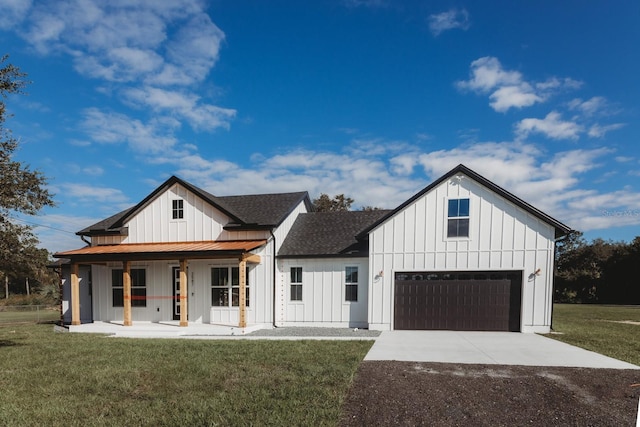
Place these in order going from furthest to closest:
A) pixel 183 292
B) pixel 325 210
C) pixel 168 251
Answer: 1. pixel 325 210
2. pixel 168 251
3. pixel 183 292

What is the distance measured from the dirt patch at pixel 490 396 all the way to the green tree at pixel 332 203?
2709 cm

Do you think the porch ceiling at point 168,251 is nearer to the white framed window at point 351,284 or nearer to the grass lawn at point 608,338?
the white framed window at point 351,284

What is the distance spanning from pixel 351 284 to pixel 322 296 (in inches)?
51.9

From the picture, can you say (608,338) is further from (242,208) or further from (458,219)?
(242,208)

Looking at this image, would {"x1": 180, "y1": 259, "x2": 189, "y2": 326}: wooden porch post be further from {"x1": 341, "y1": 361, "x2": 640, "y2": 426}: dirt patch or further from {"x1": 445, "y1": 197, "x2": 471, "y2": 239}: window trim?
{"x1": 445, "y1": 197, "x2": 471, "y2": 239}: window trim

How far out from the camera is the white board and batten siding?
12.4 meters

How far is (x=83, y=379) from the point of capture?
22.3ft

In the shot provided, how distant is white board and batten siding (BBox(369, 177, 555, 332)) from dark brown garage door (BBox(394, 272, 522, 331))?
0.30 m

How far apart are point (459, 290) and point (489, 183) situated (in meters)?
4.15

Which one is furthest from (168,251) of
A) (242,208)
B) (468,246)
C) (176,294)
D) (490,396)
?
(490,396)

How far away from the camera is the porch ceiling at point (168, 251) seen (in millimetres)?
13188

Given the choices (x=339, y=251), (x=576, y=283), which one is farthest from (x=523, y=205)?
(x=576, y=283)

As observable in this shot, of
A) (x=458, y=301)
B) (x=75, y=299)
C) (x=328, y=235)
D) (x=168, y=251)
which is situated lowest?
(x=75, y=299)

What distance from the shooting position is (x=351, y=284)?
14148 mm
